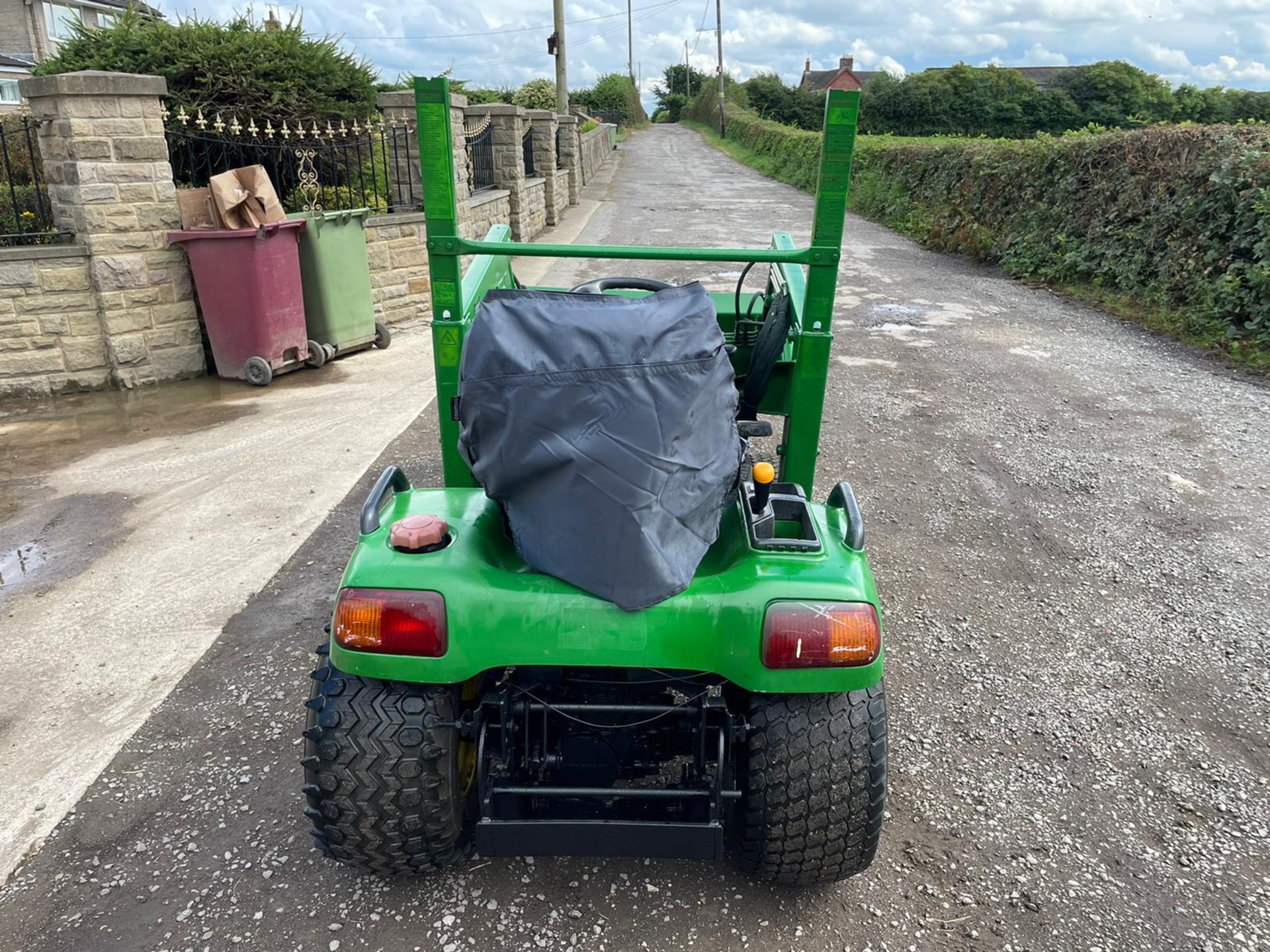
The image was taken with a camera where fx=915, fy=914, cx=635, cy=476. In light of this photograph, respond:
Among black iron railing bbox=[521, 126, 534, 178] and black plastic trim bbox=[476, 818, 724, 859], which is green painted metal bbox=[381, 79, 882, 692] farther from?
black iron railing bbox=[521, 126, 534, 178]

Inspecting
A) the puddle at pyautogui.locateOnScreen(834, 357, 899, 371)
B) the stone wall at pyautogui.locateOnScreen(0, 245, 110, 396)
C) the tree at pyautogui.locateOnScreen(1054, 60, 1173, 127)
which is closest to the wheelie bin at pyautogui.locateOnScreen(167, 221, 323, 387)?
the stone wall at pyautogui.locateOnScreen(0, 245, 110, 396)

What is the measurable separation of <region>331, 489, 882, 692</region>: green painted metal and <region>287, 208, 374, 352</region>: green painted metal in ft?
18.6

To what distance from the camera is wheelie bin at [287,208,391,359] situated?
7.18 m

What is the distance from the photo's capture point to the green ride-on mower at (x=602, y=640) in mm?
2023

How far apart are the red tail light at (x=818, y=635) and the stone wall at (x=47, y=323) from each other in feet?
20.7

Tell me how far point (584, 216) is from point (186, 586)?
1528 cm

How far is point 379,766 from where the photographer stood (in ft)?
7.11

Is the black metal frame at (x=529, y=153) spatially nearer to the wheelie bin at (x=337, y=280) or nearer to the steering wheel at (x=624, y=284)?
the wheelie bin at (x=337, y=280)

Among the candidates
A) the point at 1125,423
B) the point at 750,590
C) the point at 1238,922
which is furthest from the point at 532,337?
the point at 1125,423

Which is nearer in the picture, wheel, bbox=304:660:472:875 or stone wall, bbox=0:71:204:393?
wheel, bbox=304:660:472:875

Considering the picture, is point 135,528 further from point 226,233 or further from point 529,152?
point 529,152

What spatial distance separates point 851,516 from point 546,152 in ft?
50.2

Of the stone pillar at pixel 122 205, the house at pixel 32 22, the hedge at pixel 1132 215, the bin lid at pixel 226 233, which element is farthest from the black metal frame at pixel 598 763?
the house at pixel 32 22

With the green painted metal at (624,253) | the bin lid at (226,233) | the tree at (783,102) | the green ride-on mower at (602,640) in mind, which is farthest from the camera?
the tree at (783,102)
